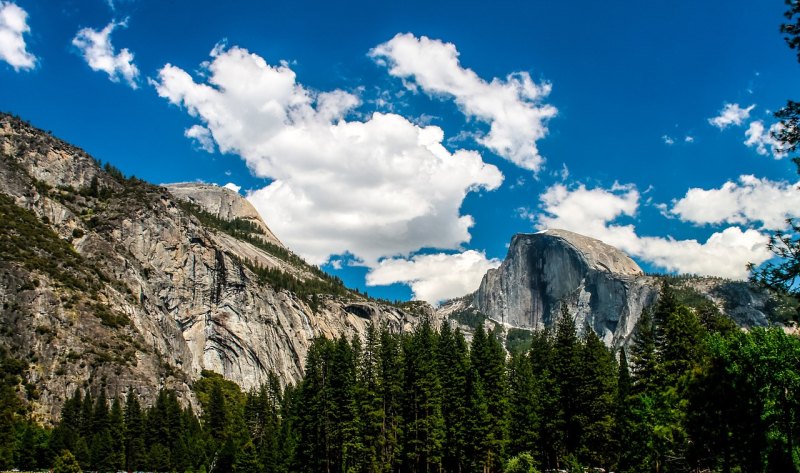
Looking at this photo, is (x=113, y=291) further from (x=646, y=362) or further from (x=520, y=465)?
(x=646, y=362)

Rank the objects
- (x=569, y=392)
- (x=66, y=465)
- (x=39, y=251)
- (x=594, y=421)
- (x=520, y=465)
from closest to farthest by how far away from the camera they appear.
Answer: (x=520, y=465) < (x=594, y=421) < (x=569, y=392) < (x=66, y=465) < (x=39, y=251)

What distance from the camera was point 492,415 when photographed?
167 ft

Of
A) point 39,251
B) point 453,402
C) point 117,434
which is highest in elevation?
point 39,251

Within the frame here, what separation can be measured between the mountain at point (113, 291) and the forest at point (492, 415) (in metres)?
6.90

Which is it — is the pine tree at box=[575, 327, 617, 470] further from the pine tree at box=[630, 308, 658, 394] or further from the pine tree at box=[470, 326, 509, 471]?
the pine tree at box=[470, 326, 509, 471]

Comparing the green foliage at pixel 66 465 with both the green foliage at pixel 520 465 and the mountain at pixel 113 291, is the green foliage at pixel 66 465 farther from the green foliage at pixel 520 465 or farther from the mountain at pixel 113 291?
the green foliage at pixel 520 465

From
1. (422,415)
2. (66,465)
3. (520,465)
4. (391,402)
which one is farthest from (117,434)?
(520,465)

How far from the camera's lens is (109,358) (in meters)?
102

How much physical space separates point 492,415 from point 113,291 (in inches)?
4014

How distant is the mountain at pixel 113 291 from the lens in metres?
98.1

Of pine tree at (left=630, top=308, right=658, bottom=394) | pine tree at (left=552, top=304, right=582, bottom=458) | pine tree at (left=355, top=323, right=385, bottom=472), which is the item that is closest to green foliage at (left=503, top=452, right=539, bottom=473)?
pine tree at (left=552, top=304, right=582, bottom=458)

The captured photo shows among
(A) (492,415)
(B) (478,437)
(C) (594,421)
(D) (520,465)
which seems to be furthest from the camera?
(A) (492,415)

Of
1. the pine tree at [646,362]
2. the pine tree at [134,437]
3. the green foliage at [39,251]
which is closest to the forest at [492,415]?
the pine tree at [646,362]

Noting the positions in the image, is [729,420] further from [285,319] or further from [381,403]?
[285,319]
